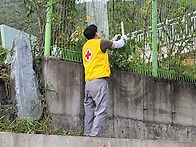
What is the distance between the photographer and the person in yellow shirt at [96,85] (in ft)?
20.4

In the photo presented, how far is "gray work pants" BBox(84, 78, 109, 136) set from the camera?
6.19 meters

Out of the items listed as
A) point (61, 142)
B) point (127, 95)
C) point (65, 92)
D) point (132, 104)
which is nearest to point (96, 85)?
point (65, 92)

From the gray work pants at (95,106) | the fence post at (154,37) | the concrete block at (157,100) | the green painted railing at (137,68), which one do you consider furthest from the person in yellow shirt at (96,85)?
the fence post at (154,37)

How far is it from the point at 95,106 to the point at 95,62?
0.59 meters

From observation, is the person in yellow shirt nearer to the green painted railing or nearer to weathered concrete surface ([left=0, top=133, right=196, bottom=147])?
the green painted railing

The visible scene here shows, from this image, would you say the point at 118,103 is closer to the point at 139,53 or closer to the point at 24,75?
the point at 139,53

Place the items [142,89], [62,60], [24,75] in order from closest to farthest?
[24,75]
[62,60]
[142,89]

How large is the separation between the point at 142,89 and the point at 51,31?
1830 millimetres

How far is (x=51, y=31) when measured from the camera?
6.59m

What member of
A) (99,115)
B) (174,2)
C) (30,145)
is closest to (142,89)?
(99,115)

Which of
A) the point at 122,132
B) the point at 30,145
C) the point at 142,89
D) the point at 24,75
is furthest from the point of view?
the point at 142,89

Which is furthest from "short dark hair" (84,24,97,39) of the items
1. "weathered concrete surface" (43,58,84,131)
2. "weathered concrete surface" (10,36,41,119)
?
"weathered concrete surface" (10,36,41,119)

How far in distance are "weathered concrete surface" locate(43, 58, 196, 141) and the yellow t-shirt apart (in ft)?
0.76

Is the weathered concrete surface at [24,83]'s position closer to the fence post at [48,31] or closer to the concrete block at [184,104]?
the fence post at [48,31]
